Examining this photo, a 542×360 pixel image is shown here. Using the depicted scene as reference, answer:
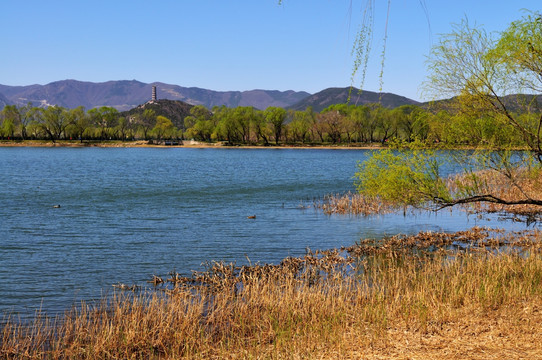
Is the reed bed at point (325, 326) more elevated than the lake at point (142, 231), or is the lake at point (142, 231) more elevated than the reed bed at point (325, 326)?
the reed bed at point (325, 326)

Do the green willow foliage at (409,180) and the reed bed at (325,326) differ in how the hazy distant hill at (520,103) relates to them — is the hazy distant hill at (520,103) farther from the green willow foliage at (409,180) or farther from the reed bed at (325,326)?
the reed bed at (325,326)

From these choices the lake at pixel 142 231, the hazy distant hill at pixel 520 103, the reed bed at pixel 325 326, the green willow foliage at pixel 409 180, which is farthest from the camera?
the green willow foliage at pixel 409 180

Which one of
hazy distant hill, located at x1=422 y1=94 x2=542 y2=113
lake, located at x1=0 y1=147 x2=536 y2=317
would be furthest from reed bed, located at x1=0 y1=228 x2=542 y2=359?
hazy distant hill, located at x1=422 y1=94 x2=542 y2=113

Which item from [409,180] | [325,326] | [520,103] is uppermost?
[520,103]

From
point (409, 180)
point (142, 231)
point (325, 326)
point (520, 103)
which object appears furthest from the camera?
point (142, 231)

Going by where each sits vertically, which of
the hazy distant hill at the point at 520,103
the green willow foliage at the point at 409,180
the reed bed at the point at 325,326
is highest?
the hazy distant hill at the point at 520,103

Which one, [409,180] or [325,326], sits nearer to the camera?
[325,326]

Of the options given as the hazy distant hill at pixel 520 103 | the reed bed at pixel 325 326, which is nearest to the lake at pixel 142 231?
the reed bed at pixel 325 326

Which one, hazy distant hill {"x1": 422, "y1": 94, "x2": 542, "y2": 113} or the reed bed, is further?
hazy distant hill {"x1": 422, "y1": 94, "x2": 542, "y2": 113}

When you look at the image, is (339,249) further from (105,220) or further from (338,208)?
(105,220)

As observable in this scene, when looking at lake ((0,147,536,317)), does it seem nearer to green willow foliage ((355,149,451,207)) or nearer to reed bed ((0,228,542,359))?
green willow foliage ((355,149,451,207))

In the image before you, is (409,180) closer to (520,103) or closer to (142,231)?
(520,103)

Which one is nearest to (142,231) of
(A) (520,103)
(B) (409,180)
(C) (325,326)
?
(B) (409,180)

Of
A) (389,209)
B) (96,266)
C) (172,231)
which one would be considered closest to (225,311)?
(96,266)
